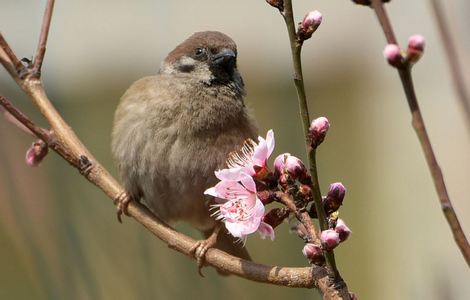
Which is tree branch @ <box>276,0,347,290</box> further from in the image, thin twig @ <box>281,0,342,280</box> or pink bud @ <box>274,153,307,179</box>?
pink bud @ <box>274,153,307,179</box>

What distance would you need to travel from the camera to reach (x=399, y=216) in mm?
4953

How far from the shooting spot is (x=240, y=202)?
149 centimetres

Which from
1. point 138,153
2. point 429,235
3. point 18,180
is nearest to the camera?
point 138,153

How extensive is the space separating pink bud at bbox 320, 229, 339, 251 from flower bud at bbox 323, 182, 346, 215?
152 millimetres

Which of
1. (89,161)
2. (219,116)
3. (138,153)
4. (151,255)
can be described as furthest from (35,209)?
(89,161)

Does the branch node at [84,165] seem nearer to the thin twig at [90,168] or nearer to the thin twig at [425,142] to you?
the thin twig at [90,168]

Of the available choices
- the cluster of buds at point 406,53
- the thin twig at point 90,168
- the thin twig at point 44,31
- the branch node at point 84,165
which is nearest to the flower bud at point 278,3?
the cluster of buds at point 406,53

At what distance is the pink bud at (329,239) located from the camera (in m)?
1.22

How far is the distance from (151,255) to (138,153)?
521 millimetres

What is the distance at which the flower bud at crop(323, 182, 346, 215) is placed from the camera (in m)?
1.38

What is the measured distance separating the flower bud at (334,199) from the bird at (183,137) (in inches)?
44.4

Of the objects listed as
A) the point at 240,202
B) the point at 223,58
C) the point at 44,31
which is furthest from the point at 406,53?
the point at 223,58

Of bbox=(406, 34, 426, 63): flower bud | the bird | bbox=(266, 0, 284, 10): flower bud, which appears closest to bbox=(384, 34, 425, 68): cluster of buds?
bbox=(406, 34, 426, 63): flower bud

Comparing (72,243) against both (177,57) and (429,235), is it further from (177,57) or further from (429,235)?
(429,235)
